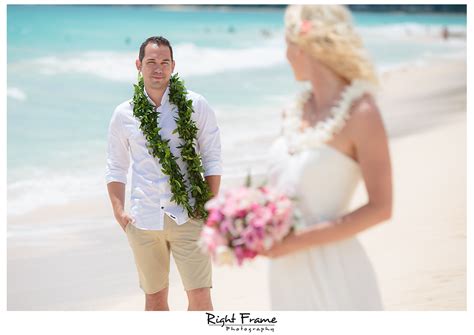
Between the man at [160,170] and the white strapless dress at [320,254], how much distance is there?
3.75 ft

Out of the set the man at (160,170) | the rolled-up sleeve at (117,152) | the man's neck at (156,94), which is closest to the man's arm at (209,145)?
the man at (160,170)

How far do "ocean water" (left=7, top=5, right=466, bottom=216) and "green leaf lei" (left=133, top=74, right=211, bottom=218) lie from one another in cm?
378

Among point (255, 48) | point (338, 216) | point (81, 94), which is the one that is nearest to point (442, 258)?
point (338, 216)

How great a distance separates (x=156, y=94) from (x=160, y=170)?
42 centimetres

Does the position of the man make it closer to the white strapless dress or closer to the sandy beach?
the white strapless dress

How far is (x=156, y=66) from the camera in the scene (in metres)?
3.74

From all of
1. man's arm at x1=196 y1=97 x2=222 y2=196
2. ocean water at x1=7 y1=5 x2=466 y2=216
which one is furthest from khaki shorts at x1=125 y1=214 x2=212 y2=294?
ocean water at x1=7 y1=5 x2=466 y2=216

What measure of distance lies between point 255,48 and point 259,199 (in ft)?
78.5

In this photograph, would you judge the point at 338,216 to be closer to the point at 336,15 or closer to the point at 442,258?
the point at 336,15

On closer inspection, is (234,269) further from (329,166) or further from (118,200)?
(329,166)

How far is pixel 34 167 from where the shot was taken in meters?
8.58

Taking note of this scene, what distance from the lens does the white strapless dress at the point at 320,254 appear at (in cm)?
253

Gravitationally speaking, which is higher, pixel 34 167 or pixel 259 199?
pixel 34 167
